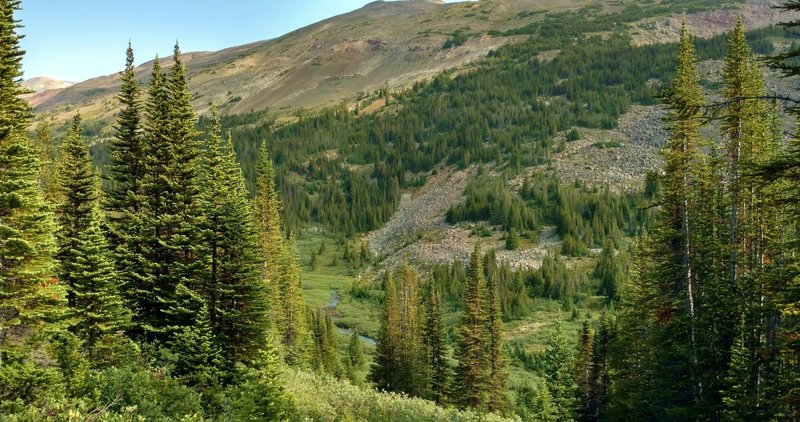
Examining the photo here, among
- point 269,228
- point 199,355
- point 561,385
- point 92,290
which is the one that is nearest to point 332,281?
point 269,228

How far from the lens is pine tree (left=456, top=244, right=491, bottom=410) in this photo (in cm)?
4597

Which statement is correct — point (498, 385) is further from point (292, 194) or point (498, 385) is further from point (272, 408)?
point (292, 194)

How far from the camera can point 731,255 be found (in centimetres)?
2920

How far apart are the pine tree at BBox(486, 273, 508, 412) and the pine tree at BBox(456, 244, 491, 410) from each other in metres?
0.55

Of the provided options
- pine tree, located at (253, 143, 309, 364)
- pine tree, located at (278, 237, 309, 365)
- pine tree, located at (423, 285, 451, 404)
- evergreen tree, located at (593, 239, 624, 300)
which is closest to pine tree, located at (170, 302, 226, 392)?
pine tree, located at (253, 143, 309, 364)

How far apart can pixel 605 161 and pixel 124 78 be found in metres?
129

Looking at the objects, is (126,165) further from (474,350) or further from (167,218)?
(474,350)

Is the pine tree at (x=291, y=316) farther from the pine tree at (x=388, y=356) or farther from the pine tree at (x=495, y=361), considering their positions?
the pine tree at (x=495, y=361)

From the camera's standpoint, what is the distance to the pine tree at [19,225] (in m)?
19.7

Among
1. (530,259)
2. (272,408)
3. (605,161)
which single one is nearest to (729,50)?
(272,408)

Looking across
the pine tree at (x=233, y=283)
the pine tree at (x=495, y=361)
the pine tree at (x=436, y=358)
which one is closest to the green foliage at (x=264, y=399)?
the pine tree at (x=233, y=283)

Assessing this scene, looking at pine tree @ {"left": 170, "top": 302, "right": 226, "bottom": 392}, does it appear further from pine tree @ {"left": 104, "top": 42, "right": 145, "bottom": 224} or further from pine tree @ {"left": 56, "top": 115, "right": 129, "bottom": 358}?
pine tree @ {"left": 104, "top": 42, "right": 145, "bottom": 224}

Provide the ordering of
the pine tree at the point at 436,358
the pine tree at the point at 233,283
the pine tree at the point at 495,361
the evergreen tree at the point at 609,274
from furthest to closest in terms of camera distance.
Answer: the evergreen tree at the point at 609,274 → the pine tree at the point at 436,358 → the pine tree at the point at 495,361 → the pine tree at the point at 233,283

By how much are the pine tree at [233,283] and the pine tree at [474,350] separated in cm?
2465
